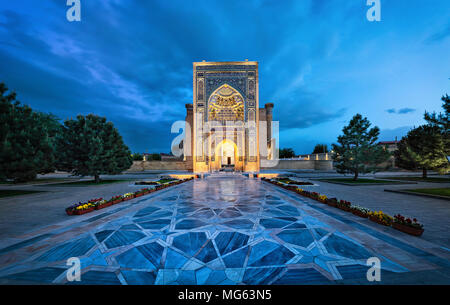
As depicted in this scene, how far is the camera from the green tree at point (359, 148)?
45.5 ft

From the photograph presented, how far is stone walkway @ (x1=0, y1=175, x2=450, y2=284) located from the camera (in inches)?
95.0

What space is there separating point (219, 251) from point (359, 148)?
1624cm

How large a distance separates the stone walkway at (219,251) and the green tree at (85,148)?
10537 mm

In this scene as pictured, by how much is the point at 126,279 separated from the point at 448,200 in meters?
11.9

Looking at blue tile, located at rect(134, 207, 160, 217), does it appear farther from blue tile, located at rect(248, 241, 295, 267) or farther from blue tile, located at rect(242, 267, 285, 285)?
blue tile, located at rect(242, 267, 285, 285)

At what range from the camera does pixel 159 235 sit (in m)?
3.87

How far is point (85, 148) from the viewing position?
1352 centimetres

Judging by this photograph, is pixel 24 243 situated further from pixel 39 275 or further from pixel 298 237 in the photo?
pixel 298 237

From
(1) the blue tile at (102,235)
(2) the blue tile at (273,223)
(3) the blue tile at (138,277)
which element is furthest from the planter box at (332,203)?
(1) the blue tile at (102,235)

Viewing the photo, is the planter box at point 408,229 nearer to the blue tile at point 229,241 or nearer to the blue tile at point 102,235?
the blue tile at point 229,241

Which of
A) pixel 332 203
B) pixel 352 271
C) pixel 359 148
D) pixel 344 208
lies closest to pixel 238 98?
pixel 359 148

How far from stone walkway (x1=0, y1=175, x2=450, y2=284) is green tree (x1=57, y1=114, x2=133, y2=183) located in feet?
34.6

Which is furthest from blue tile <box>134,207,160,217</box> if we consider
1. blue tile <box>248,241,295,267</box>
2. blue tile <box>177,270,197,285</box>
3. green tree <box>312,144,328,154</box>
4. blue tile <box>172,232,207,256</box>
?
green tree <box>312,144,328,154</box>

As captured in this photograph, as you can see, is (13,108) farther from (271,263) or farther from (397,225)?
(397,225)
